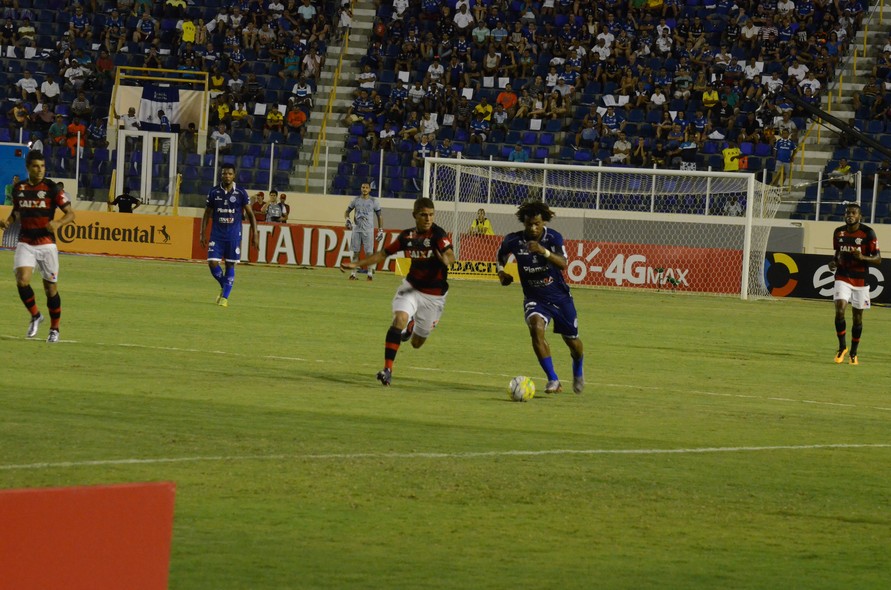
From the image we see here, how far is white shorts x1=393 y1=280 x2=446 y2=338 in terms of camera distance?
14.7m

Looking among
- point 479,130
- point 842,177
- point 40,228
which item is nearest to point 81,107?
point 479,130

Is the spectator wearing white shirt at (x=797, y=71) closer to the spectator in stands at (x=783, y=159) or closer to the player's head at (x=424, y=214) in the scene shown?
the spectator in stands at (x=783, y=159)

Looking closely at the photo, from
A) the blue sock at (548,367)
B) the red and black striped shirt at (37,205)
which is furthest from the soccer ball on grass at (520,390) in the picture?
the red and black striped shirt at (37,205)

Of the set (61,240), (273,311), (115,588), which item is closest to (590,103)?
(61,240)

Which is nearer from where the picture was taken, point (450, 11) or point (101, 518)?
point (101, 518)

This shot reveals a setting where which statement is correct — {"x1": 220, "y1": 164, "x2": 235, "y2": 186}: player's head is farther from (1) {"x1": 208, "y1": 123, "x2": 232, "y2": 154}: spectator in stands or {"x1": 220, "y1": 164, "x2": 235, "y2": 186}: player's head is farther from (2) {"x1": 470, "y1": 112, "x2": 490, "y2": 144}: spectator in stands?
(1) {"x1": 208, "y1": 123, "x2": 232, "y2": 154}: spectator in stands

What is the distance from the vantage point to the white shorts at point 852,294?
19922 mm

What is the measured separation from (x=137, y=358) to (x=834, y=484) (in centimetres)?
824

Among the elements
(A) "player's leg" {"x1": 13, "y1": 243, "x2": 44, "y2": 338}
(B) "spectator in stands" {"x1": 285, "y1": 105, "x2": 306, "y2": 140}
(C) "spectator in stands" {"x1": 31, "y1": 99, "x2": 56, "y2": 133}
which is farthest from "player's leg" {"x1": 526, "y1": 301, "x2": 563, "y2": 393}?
(C) "spectator in stands" {"x1": 31, "y1": 99, "x2": 56, "y2": 133}

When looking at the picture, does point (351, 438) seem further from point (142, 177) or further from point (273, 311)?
point (142, 177)

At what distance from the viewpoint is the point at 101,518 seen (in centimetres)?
403

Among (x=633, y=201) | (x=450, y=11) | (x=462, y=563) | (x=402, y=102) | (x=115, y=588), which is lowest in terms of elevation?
(x=462, y=563)

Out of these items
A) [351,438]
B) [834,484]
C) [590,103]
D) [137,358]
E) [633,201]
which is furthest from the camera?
[590,103]

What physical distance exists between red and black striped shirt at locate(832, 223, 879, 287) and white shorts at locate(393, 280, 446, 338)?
7.29 meters
